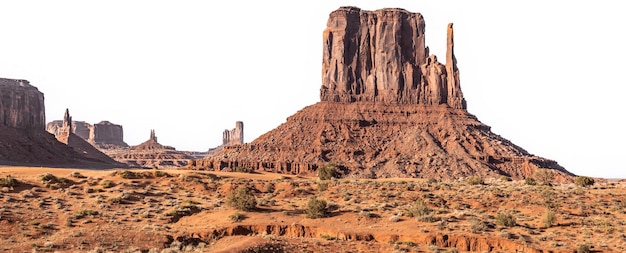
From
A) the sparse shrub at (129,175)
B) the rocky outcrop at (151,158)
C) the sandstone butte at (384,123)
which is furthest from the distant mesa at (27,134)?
the sparse shrub at (129,175)

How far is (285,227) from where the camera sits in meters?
36.5

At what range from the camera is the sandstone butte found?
9144 cm

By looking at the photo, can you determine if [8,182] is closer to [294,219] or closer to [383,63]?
[294,219]

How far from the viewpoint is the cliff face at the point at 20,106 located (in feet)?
451

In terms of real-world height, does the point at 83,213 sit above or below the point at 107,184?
below

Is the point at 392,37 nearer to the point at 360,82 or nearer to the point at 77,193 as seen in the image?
the point at 360,82

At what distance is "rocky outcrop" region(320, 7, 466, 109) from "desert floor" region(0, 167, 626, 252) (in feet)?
191

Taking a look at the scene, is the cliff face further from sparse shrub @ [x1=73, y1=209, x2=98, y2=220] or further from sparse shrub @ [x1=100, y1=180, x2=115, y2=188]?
sparse shrub @ [x1=73, y1=209, x2=98, y2=220]

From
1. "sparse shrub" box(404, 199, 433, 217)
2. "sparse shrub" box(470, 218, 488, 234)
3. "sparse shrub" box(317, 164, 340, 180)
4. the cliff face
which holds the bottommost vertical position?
"sparse shrub" box(470, 218, 488, 234)

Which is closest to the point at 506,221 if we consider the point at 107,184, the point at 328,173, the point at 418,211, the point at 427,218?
the point at 427,218

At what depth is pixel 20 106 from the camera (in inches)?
5571

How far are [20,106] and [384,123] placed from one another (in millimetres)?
85614

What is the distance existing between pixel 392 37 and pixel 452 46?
10585mm

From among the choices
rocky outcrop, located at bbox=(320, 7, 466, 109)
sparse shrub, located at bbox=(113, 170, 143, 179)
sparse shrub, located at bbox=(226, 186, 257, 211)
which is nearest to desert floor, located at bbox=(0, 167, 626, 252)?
sparse shrub, located at bbox=(226, 186, 257, 211)
